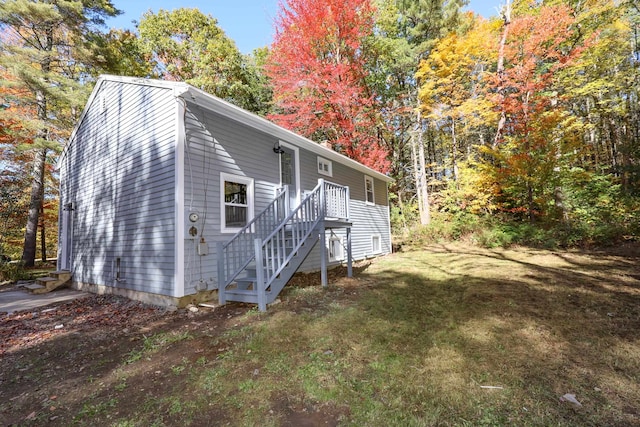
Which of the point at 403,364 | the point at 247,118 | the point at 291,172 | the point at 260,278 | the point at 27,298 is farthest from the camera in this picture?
the point at 291,172

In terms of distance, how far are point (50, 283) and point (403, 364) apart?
10.7 m

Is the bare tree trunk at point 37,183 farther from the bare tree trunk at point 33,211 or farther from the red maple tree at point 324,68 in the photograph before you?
the red maple tree at point 324,68

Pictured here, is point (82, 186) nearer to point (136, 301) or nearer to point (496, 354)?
point (136, 301)

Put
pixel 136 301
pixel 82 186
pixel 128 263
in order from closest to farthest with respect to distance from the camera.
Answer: pixel 136 301
pixel 128 263
pixel 82 186

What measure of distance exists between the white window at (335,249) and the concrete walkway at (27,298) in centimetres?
751

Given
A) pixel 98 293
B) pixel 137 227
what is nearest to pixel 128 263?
pixel 137 227

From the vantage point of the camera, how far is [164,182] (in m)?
Result: 6.12

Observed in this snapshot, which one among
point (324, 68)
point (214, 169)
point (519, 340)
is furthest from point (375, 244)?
point (324, 68)

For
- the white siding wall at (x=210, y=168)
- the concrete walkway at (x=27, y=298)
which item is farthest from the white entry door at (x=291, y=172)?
the concrete walkway at (x=27, y=298)

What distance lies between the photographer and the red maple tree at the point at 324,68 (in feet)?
49.6

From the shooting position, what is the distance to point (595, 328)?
3816 millimetres

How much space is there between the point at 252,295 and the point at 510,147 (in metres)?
13.5

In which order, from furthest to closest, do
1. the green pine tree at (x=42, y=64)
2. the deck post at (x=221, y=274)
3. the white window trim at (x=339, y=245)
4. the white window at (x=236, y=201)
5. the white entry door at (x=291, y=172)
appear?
1. the green pine tree at (x=42, y=64)
2. the white window trim at (x=339, y=245)
3. the white entry door at (x=291, y=172)
4. the white window at (x=236, y=201)
5. the deck post at (x=221, y=274)

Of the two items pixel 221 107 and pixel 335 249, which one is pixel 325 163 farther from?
pixel 221 107
